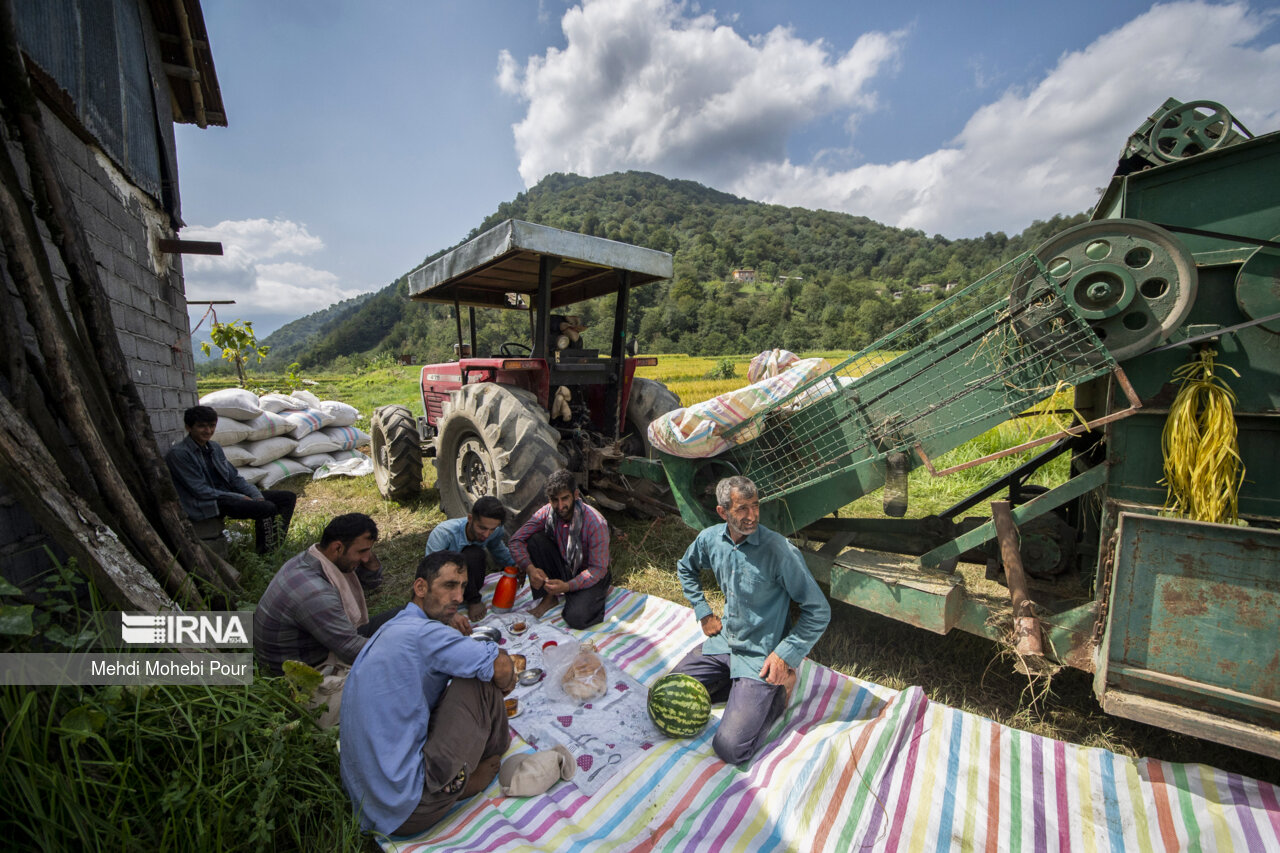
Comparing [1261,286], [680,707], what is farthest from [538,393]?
[1261,286]

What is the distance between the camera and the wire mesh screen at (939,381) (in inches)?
81.2

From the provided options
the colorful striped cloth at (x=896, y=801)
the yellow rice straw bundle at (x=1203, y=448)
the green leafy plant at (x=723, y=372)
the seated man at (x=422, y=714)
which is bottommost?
the colorful striped cloth at (x=896, y=801)

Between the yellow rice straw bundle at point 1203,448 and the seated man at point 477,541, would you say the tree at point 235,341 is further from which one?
the yellow rice straw bundle at point 1203,448

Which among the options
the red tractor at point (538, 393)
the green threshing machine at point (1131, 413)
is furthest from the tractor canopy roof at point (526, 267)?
the green threshing machine at point (1131, 413)

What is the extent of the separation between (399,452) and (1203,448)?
5.82 metres

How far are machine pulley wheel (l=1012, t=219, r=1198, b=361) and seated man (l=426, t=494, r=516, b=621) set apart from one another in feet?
9.89

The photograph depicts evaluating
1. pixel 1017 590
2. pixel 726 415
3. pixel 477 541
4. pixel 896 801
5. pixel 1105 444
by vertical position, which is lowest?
pixel 896 801

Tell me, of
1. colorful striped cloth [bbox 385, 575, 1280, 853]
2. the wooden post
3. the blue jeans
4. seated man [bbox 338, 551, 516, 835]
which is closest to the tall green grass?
seated man [bbox 338, 551, 516, 835]

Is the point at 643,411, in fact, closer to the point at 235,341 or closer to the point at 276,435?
the point at 276,435

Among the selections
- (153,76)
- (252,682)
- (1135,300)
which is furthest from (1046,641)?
(153,76)

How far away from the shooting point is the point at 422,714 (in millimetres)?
1829

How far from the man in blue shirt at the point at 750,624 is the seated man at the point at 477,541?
1.46 meters

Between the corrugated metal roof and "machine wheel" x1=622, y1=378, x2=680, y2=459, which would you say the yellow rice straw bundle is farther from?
the corrugated metal roof

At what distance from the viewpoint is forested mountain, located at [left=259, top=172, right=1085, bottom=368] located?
51.9 meters
